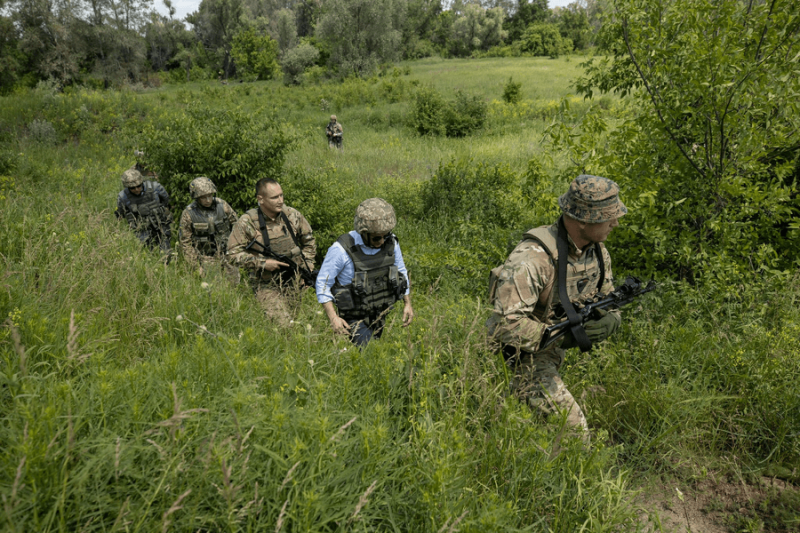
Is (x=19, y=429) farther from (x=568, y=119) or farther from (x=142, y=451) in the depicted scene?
(x=568, y=119)

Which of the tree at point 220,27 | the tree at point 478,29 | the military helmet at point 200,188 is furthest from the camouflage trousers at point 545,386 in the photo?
the tree at point 478,29

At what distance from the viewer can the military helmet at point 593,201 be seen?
2.68m

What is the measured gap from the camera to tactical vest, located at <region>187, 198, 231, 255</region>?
565 cm

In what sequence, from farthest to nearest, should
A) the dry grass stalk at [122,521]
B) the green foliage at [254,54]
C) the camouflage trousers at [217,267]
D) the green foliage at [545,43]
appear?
the green foliage at [545,43], the green foliage at [254,54], the camouflage trousers at [217,267], the dry grass stalk at [122,521]

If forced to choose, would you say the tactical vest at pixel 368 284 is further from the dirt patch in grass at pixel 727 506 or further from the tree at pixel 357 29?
the tree at pixel 357 29

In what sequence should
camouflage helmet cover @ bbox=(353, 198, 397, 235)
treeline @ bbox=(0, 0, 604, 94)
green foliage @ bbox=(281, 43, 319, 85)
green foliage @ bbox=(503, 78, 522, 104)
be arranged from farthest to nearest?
green foliage @ bbox=(281, 43, 319, 85) < treeline @ bbox=(0, 0, 604, 94) < green foliage @ bbox=(503, 78, 522, 104) < camouflage helmet cover @ bbox=(353, 198, 397, 235)

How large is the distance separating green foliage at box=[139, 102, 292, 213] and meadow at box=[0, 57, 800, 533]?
1276 mm

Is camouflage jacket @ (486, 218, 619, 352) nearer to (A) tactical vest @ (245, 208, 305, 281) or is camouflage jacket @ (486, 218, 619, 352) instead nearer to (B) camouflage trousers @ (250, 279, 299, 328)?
(B) camouflage trousers @ (250, 279, 299, 328)

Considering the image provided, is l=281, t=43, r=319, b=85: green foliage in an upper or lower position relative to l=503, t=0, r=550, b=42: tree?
lower

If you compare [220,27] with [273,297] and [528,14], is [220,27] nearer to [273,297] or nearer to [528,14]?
[528,14]

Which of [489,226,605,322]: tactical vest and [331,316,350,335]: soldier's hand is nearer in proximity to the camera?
[489,226,605,322]: tactical vest

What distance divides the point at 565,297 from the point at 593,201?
0.61 meters

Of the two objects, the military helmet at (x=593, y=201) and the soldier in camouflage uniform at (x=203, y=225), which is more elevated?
the military helmet at (x=593, y=201)

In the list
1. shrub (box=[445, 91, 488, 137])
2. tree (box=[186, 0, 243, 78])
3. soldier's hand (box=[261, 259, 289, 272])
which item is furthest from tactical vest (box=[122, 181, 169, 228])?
tree (box=[186, 0, 243, 78])
